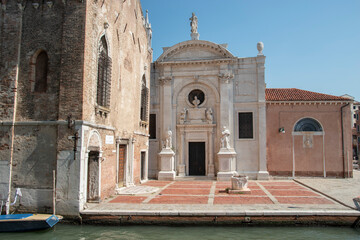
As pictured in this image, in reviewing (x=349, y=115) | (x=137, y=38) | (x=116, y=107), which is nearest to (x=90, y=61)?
(x=116, y=107)

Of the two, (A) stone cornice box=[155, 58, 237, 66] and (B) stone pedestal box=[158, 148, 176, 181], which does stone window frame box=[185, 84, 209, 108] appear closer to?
(A) stone cornice box=[155, 58, 237, 66]

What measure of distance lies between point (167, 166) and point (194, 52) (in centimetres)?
793

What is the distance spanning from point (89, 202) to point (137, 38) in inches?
381

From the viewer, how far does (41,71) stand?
11.5m

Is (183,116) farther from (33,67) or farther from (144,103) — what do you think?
(33,67)

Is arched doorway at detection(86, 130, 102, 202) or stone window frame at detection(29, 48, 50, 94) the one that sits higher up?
stone window frame at detection(29, 48, 50, 94)

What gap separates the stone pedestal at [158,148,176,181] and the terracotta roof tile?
749cm

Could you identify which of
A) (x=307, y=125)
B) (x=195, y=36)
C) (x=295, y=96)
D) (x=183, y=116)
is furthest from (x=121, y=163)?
(x=295, y=96)

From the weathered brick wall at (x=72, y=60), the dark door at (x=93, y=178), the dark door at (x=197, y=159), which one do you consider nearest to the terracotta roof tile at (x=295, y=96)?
the dark door at (x=197, y=159)

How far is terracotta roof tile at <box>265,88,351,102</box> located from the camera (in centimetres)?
1998

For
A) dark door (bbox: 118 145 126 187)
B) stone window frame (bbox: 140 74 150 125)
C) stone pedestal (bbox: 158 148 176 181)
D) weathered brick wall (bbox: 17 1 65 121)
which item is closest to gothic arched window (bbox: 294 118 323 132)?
stone pedestal (bbox: 158 148 176 181)

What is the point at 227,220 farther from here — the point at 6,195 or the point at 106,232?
the point at 6,195

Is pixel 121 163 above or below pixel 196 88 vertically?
below

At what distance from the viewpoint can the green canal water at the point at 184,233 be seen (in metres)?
9.09
